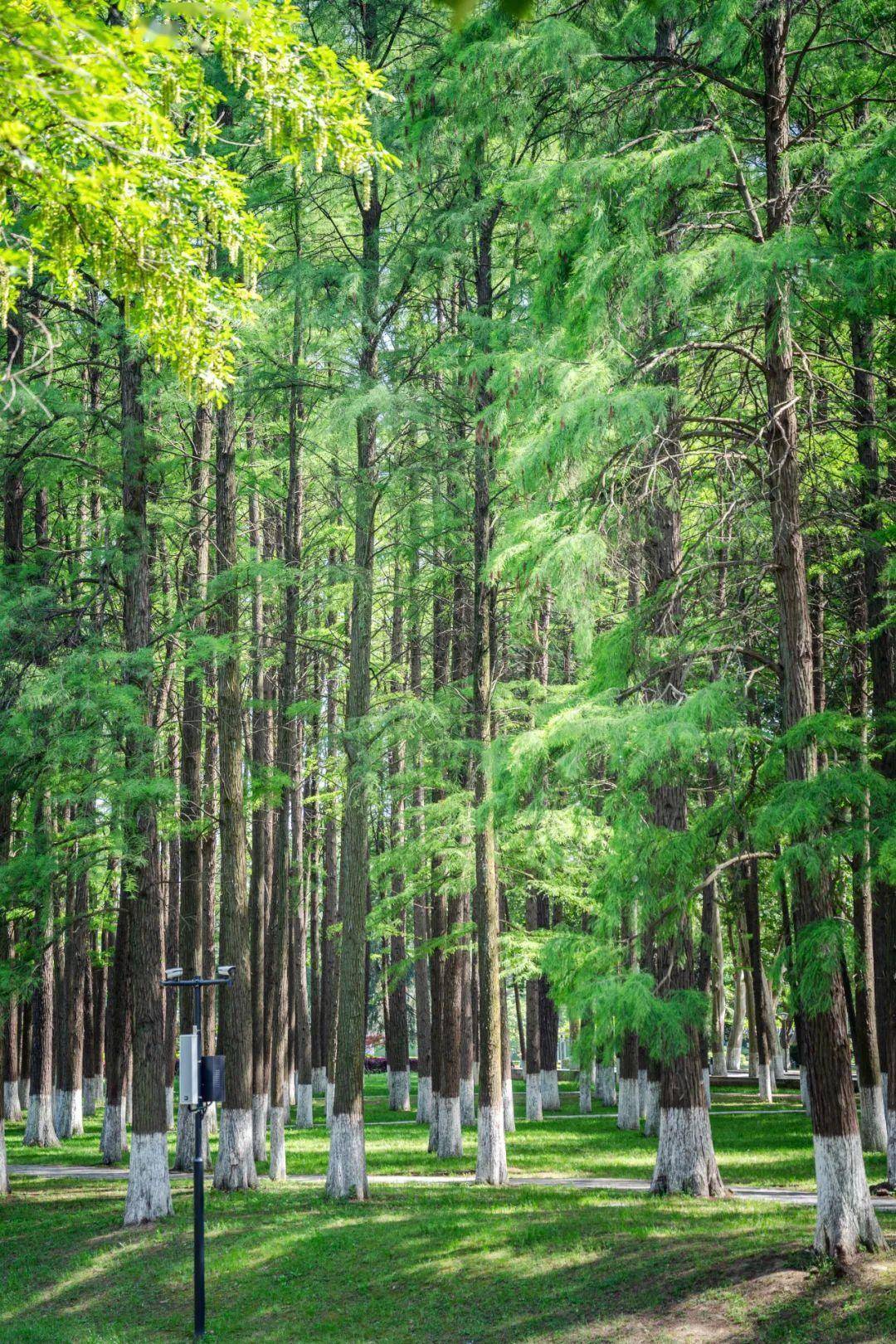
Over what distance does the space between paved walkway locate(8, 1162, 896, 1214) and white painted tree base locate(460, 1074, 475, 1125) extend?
6683 millimetres

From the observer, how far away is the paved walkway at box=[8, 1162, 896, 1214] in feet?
46.6

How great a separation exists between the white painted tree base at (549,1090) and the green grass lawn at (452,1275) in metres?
18.0

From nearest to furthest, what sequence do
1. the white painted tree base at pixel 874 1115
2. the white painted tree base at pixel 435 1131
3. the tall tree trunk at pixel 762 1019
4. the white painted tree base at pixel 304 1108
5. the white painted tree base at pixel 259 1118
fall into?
the white painted tree base at pixel 874 1115 → the white painted tree base at pixel 259 1118 → the white painted tree base at pixel 435 1131 → the tall tree trunk at pixel 762 1019 → the white painted tree base at pixel 304 1108

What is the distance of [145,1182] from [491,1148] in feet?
15.6

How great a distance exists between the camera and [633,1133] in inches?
969

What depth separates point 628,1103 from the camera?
1006 inches

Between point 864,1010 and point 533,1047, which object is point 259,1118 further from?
point 533,1047

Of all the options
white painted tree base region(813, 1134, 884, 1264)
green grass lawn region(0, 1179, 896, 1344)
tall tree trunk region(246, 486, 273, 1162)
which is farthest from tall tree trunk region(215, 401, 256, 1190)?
white painted tree base region(813, 1134, 884, 1264)

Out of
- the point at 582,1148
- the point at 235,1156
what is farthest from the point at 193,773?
the point at 582,1148

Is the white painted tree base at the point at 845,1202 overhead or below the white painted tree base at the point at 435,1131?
overhead

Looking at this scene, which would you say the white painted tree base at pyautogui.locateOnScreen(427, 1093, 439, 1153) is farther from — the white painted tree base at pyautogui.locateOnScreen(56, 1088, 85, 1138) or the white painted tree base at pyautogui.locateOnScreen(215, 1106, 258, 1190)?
the white painted tree base at pyautogui.locateOnScreen(56, 1088, 85, 1138)

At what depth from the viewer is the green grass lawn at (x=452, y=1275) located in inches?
354

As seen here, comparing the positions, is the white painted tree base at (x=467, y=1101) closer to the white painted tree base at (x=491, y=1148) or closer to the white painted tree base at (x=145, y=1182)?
the white painted tree base at (x=491, y=1148)

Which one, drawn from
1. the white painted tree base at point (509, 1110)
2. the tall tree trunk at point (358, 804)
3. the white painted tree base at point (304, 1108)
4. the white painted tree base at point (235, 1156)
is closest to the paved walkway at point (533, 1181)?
the white painted tree base at point (235, 1156)
